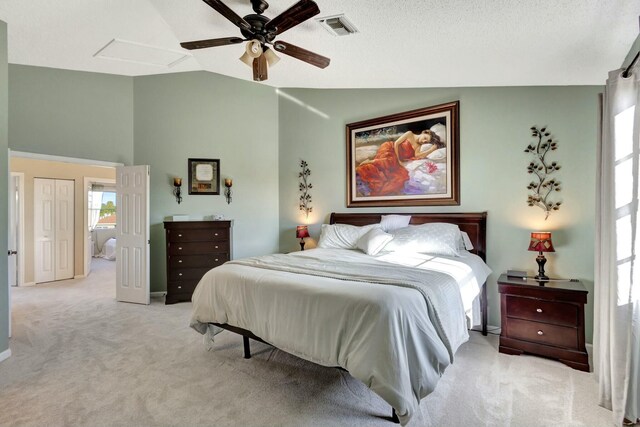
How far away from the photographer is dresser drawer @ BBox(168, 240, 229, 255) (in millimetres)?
4625

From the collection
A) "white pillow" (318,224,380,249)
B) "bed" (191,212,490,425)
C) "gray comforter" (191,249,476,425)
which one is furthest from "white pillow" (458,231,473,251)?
"gray comforter" (191,249,476,425)

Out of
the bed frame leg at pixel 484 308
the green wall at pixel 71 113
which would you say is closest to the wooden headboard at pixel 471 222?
the bed frame leg at pixel 484 308

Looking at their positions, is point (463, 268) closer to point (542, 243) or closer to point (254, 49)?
point (542, 243)

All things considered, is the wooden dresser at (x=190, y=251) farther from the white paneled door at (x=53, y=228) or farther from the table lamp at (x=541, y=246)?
the table lamp at (x=541, y=246)

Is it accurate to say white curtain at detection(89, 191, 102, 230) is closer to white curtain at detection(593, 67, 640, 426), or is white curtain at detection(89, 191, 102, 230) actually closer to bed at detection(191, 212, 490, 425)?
bed at detection(191, 212, 490, 425)

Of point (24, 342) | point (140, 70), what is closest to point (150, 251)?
point (24, 342)

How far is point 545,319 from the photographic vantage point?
109 inches

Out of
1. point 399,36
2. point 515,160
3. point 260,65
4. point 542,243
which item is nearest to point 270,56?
point 260,65

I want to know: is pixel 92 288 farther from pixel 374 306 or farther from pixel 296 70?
pixel 374 306

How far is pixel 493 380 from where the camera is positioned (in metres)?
2.45

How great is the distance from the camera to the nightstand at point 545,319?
2.64m

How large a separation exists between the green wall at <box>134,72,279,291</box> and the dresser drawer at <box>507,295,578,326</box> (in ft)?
12.2

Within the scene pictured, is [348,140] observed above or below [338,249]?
above

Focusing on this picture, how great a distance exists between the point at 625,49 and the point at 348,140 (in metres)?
3.05
